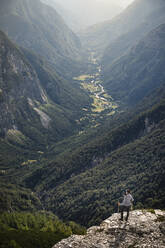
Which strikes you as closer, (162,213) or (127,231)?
(127,231)

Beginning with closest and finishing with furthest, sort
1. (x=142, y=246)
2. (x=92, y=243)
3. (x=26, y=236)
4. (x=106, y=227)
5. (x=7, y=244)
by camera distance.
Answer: (x=142, y=246)
(x=92, y=243)
(x=106, y=227)
(x=7, y=244)
(x=26, y=236)

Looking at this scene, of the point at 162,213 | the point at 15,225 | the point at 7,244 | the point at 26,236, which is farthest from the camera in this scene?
the point at 15,225

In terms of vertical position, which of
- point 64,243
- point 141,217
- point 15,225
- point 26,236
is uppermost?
point 141,217

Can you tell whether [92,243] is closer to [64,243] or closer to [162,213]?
[64,243]

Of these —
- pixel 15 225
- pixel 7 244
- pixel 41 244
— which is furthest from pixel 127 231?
pixel 15 225

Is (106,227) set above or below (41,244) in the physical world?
above

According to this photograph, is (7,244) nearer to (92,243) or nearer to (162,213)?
(92,243)
